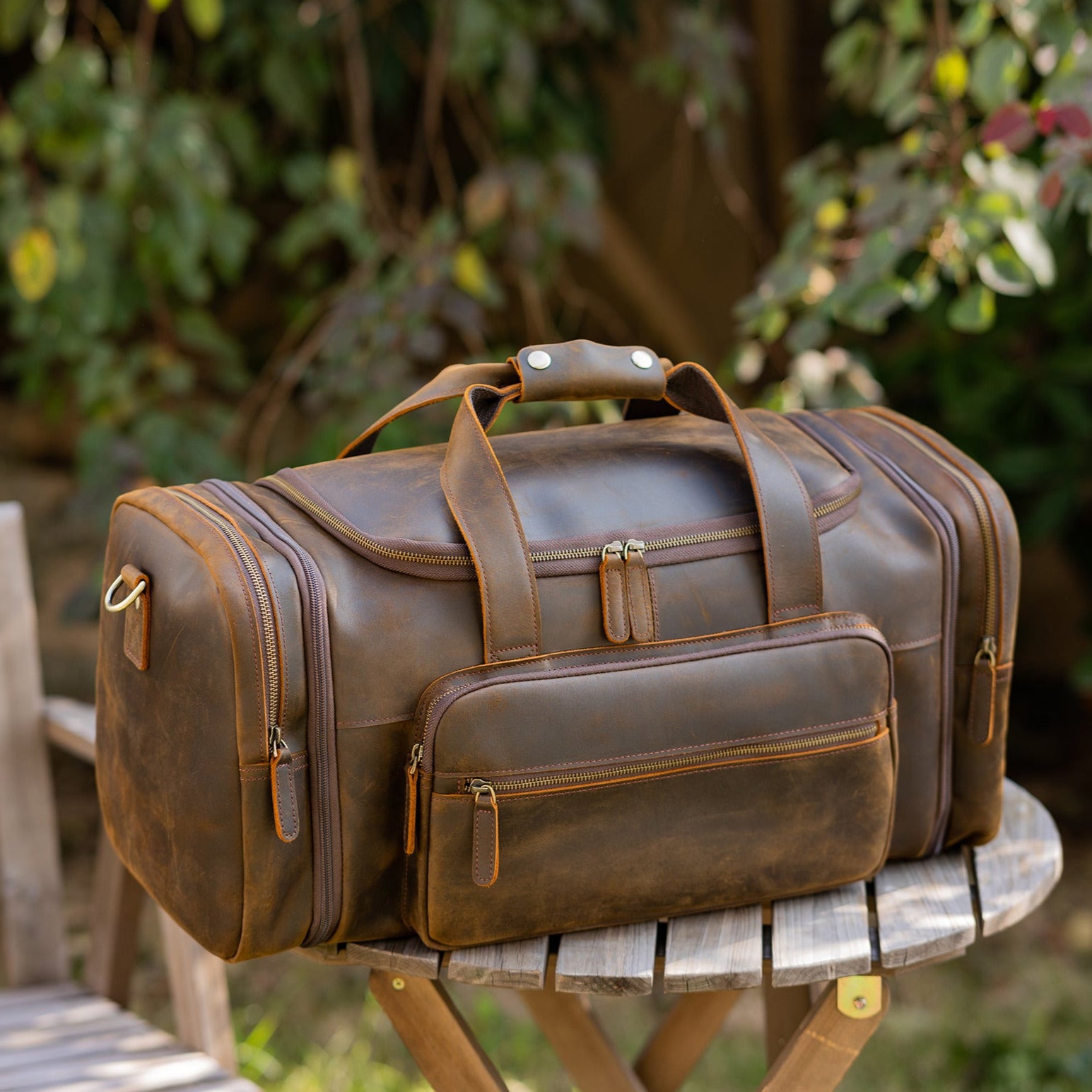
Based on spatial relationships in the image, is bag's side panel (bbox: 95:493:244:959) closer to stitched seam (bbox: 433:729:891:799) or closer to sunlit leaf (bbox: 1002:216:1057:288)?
stitched seam (bbox: 433:729:891:799)

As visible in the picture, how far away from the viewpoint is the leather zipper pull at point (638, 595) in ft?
3.67

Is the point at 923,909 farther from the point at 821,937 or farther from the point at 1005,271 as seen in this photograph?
the point at 1005,271

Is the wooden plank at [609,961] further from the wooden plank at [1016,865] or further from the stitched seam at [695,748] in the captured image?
the wooden plank at [1016,865]

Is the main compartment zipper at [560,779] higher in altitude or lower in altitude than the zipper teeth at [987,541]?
lower

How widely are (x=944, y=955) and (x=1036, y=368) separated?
6.09 ft

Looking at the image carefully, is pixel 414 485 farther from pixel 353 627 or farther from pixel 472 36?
pixel 472 36

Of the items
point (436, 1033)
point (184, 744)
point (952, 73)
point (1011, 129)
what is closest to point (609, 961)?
point (436, 1033)

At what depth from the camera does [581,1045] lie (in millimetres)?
1420

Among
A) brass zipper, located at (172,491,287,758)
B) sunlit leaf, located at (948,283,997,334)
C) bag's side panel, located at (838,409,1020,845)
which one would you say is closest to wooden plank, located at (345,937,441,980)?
brass zipper, located at (172,491,287,758)

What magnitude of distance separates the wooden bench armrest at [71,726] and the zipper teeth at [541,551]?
1.73 feet

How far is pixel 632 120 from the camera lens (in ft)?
12.0

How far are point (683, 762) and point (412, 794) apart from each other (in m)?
0.24

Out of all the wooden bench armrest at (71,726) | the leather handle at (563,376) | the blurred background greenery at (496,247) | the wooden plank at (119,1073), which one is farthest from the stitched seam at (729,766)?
the blurred background greenery at (496,247)

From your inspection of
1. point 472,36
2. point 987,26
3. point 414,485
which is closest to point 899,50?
point 987,26
